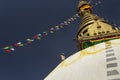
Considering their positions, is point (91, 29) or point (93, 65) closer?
point (93, 65)

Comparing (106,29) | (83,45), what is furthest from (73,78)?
(106,29)

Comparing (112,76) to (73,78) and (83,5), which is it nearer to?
(73,78)

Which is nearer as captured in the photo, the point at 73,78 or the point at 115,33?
the point at 73,78

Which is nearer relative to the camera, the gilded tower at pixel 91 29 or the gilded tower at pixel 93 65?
the gilded tower at pixel 93 65

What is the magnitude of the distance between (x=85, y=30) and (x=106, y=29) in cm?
277

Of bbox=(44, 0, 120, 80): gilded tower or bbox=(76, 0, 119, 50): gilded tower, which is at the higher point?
bbox=(76, 0, 119, 50): gilded tower

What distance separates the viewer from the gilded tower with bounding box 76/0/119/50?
30916 mm

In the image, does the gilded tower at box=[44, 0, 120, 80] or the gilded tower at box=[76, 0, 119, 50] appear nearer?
the gilded tower at box=[44, 0, 120, 80]

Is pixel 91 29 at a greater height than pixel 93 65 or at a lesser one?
greater

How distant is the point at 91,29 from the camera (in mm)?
34844

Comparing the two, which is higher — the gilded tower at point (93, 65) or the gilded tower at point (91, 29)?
the gilded tower at point (91, 29)

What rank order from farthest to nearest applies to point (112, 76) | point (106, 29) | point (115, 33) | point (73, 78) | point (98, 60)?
point (106, 29)
point (115, 33)
point (98, 60)
point (73, 78)
point (112, 76)

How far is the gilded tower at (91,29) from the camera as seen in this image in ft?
101

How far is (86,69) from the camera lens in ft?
46.9
